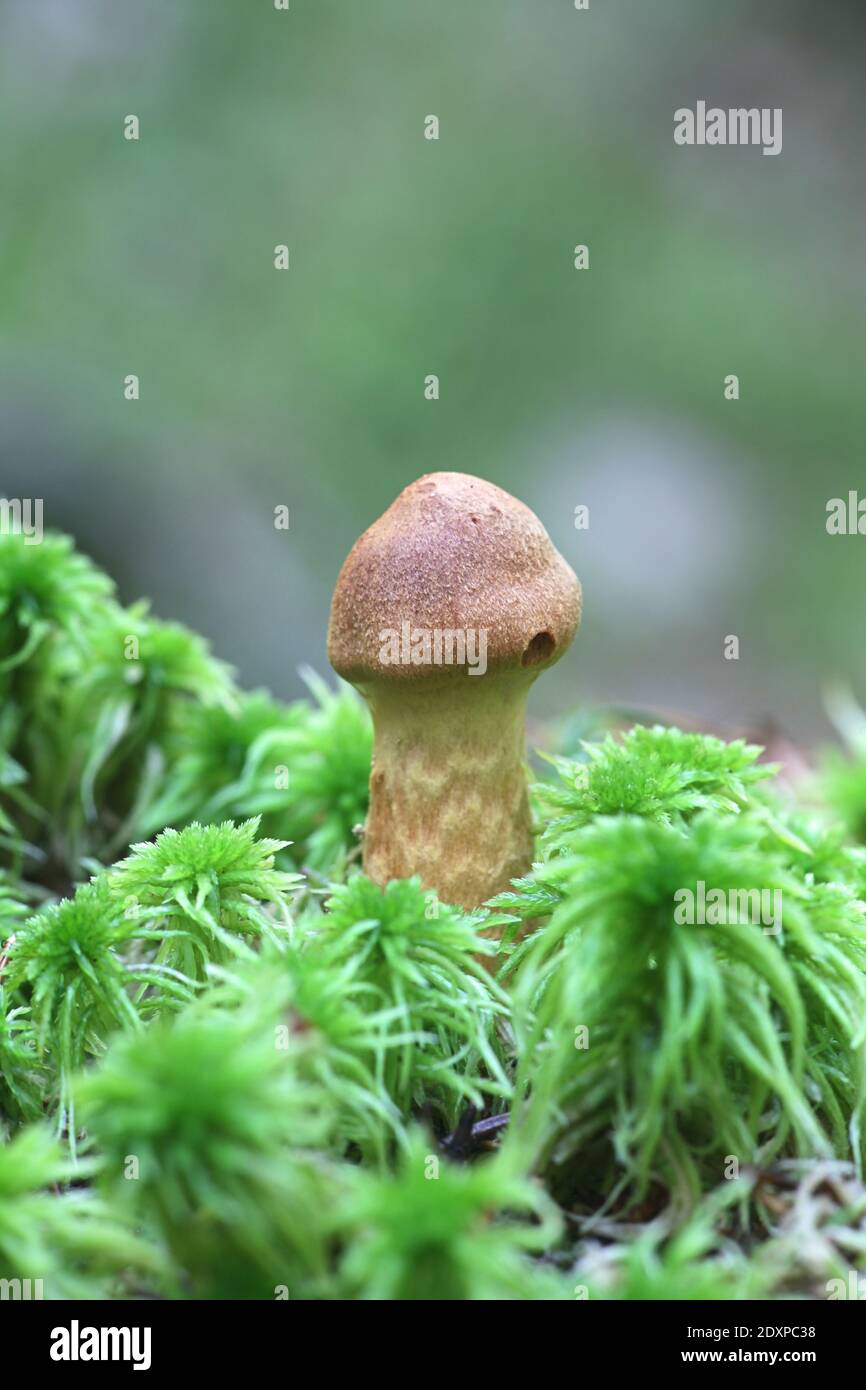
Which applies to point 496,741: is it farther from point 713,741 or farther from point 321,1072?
point 321,1072

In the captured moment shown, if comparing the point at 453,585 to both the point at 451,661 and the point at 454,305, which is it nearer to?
the point at 451,661

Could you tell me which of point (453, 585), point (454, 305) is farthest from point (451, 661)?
point (454, 305)

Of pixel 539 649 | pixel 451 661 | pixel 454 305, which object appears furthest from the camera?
pixel 454 305

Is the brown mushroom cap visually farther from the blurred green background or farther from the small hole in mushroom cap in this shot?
the blurred green background

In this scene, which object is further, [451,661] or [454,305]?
[454,305]

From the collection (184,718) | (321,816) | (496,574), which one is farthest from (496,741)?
(184,718)

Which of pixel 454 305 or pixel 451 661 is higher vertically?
pixel 454 305

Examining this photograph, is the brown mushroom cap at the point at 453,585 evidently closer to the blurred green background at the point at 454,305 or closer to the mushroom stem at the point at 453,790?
the mushroom stem at the point at 453,790
